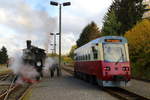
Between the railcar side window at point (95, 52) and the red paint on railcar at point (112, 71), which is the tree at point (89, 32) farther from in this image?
the red paint on railcar at point (112, 71)

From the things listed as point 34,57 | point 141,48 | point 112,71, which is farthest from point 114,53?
point 141,48

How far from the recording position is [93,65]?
1644 cm

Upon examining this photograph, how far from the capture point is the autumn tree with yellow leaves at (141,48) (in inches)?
1016

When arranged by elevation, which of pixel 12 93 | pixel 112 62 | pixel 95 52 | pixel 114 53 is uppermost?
pixel 95 52

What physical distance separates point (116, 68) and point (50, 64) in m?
15.2

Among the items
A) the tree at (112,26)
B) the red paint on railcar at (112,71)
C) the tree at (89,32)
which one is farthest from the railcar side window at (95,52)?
the tree at (89,32)

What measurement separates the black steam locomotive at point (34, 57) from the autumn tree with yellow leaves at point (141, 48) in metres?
10.6

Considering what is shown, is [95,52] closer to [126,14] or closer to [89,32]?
[126,14]

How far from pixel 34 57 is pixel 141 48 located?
11720 millimetres

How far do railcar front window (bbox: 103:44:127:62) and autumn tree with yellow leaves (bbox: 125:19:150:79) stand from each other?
10.9m

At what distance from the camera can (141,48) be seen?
1032 inches

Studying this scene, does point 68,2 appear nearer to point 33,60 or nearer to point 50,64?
point 50,64

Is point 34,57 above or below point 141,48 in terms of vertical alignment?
below

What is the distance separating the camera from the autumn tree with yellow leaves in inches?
1016
